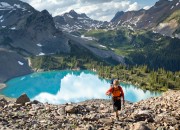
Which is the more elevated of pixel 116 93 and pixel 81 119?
pixel 116 93

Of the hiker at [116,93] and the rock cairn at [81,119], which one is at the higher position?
the hiker at [116,93]

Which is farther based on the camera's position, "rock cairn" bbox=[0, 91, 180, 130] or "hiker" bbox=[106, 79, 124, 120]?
"hiker" bbox=[106, 79, 124, 120]

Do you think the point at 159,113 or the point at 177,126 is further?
the point at 159,113

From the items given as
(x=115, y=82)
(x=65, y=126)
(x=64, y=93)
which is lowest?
(x=64, y=93)

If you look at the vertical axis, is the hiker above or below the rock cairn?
above

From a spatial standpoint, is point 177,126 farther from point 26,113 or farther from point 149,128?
point 26,113

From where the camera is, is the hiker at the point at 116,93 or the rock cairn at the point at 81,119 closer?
the rock cairn at the point at 81,119

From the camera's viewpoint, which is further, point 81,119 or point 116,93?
point 116,93

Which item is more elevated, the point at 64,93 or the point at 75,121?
the point at 75,121

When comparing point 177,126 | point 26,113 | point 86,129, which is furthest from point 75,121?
point 177,126

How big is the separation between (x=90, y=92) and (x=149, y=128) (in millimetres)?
165058

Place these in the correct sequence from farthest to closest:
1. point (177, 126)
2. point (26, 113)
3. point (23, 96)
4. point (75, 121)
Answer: point (23, 96) → point (26, 113) → point (75, 121) → point (177, 126)

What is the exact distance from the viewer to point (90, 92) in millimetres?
184500

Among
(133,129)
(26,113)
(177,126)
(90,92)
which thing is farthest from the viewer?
(90,92)
